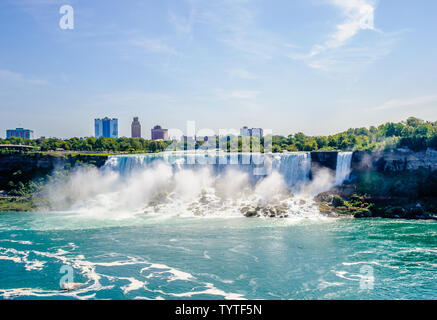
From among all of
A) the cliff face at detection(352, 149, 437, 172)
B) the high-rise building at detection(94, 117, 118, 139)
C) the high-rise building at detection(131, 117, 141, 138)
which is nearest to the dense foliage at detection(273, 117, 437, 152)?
the cliff face at detection(352, 149, 437, 172)

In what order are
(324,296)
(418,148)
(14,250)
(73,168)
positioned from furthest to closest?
(73,168)
(418,148)
(14,250)
(324,296)

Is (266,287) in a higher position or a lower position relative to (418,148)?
lower

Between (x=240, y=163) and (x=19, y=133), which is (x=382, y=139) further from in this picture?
(x=19, y=133)

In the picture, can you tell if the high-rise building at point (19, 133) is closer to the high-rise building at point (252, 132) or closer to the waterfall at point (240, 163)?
the high-rise building at point (252, 132)

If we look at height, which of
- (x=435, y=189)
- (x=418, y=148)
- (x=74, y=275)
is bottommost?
(x=74, y=275)

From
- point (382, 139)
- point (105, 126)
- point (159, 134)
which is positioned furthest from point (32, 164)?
point (159, 134)

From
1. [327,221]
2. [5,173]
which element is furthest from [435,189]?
[5,173]

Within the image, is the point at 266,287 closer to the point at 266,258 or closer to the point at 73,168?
the point at 266,258
